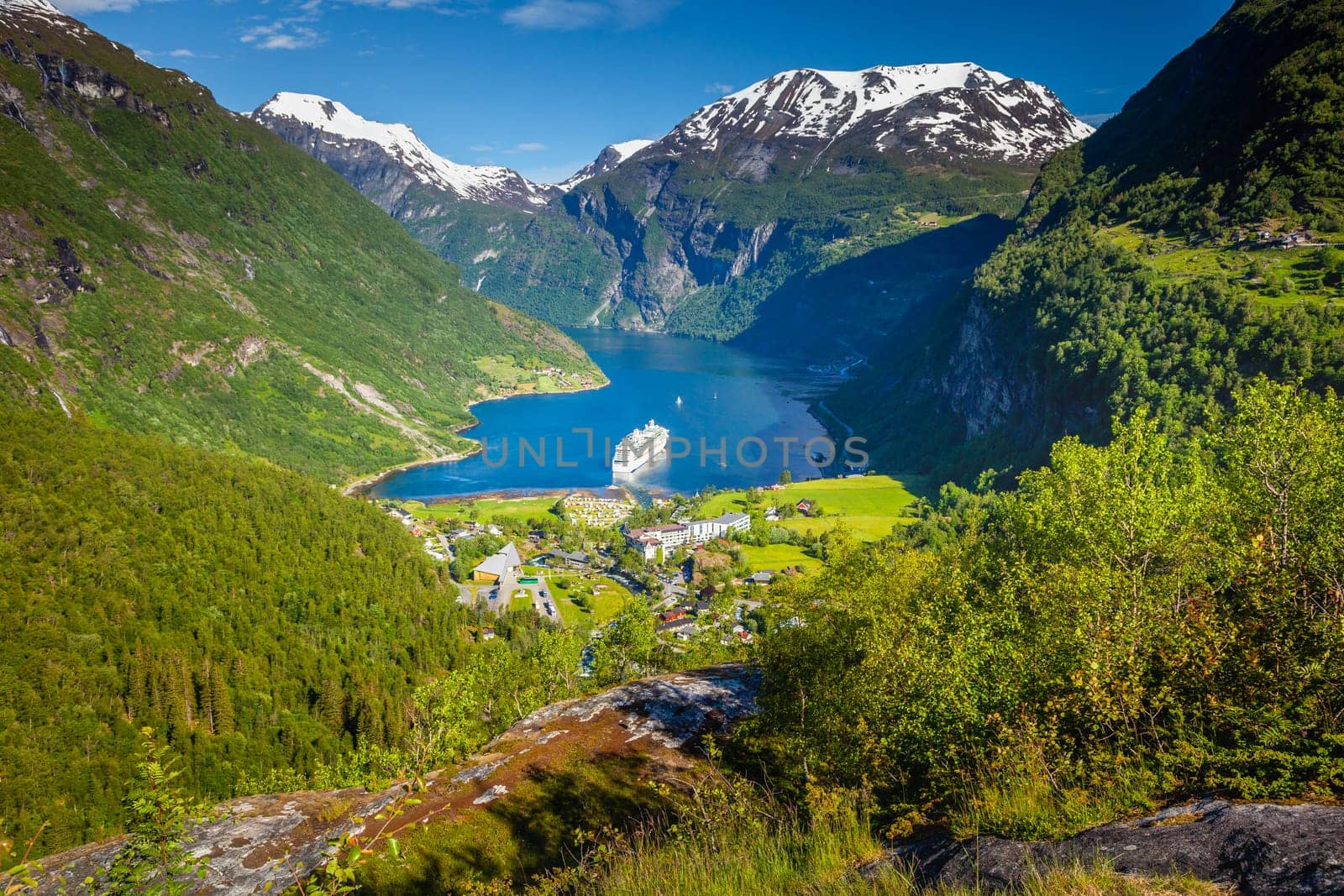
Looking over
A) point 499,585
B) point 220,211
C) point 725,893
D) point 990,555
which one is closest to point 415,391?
point 220,211

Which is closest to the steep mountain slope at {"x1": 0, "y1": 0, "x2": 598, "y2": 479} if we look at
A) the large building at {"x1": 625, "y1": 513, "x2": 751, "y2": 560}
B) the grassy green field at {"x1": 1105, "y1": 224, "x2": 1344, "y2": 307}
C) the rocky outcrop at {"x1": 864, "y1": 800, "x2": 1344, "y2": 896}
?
the large building at {"x1": 625, "y1": 513, "x2": 751, "y2": 560}

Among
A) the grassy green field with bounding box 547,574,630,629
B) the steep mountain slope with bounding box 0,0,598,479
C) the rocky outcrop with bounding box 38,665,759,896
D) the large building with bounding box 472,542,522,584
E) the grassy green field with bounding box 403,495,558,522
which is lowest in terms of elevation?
the grassy green field with bounding box 547,574,630,629

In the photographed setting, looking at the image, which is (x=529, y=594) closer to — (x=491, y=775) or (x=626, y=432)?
(x=491, y=775)

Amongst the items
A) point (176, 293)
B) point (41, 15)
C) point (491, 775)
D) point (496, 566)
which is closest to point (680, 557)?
point (496, 566)

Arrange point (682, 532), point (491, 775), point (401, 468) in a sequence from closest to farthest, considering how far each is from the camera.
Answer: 1. point (491, 775)
2. point (682, 532)
3. point (401, 468)

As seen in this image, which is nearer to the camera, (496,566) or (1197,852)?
(1197,852)

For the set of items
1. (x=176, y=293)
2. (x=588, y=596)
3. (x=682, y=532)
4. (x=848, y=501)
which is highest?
(x=176, y=293)

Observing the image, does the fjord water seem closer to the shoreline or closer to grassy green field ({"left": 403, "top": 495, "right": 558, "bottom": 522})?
the shoreline
